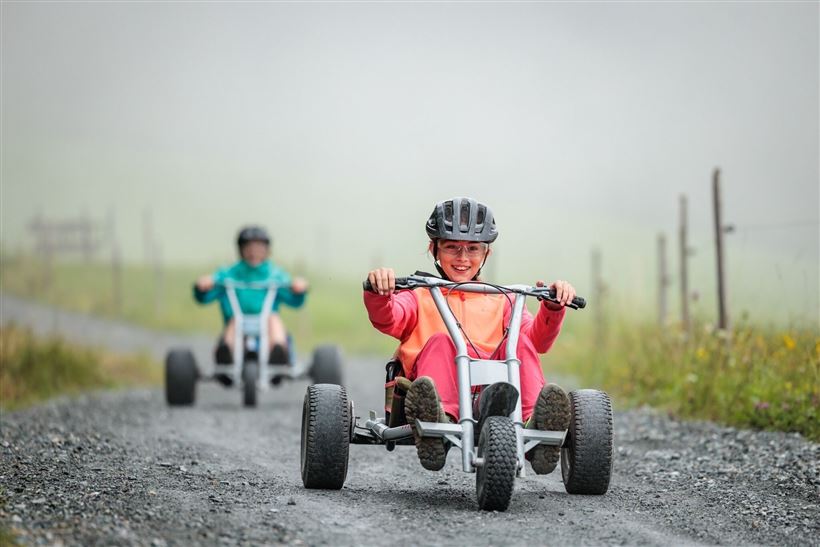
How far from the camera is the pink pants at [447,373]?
21.0 ft

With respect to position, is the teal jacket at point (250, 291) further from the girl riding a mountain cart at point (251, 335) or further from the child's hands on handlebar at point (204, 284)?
the child's hands on handlebar at point (204, 284)

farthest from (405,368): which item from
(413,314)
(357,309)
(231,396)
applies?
(357,309)

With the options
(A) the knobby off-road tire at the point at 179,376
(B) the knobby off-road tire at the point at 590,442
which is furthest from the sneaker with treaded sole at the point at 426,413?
(A) the knobby off-road tire at the point at 179,376

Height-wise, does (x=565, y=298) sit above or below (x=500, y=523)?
above

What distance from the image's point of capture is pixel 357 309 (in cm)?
3031

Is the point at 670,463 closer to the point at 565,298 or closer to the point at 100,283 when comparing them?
the point at 565,298

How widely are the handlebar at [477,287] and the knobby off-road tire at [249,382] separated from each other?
6.61m

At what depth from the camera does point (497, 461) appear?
18.4ft

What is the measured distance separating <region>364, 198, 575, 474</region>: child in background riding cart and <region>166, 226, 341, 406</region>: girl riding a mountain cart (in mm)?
6424

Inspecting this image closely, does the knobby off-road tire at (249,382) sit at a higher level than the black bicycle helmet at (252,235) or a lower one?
lower

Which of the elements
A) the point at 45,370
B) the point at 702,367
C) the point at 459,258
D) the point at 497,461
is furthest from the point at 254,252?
the point at 497,461

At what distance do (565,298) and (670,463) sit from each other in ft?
7.72

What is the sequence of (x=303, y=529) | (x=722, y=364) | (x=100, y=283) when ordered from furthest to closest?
(x=100, y=283) → (x=722, y=364) → (x=303, y=529)

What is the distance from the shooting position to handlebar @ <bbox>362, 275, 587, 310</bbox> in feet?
21.0
